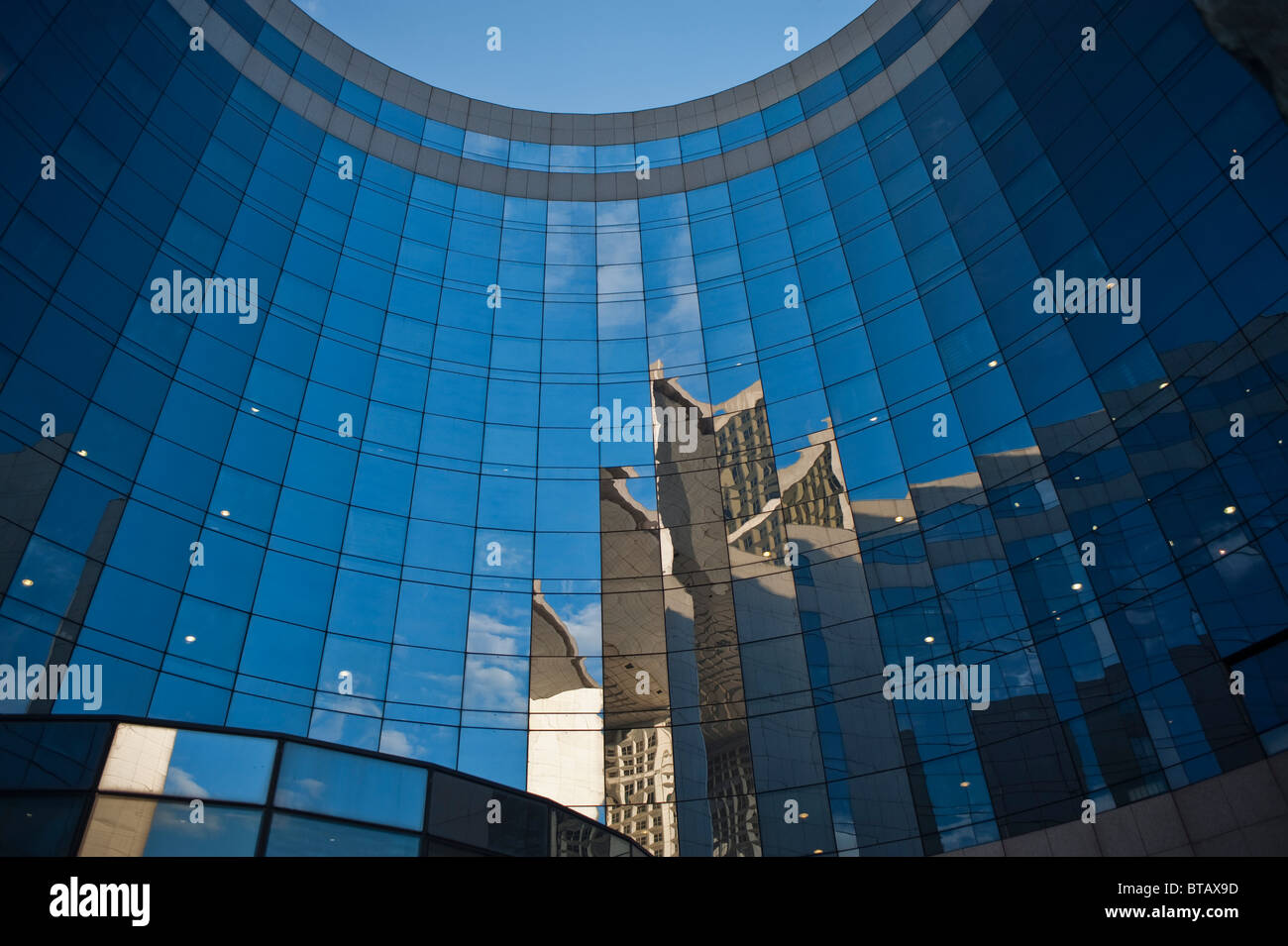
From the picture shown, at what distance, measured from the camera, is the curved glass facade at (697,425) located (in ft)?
81.4

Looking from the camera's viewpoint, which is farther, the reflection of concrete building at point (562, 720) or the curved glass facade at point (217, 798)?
the reflection of concrete building at point (562, 720)

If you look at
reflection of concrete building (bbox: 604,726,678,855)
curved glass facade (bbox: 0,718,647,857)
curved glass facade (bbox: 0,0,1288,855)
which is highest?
curved glass facade (bbox: 0,0,1288,855)

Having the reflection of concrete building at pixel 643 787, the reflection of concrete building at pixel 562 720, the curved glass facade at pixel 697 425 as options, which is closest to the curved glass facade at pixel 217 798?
the curved glass facade at pixel 697 425

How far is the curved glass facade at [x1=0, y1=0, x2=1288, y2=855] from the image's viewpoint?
2482 centimetres

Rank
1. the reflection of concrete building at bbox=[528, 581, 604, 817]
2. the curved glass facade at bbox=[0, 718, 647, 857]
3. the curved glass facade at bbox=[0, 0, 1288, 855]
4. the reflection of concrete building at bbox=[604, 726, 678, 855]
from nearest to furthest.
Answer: the curved glass facade at bbox=[0, 718, 647, 857]
the curved glass facade at bbox=[0, 0, 1288, 855]
the reflection of concrete building at bbox=[604, 726, 678, 855]
the reflection of concrete building at bbox=[528, 581, 604, 817]

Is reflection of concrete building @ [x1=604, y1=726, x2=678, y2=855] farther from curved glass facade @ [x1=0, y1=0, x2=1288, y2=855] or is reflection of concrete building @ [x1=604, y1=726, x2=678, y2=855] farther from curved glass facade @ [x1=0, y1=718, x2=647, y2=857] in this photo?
curved glass facade @ [x1=0, y1=718, x2=647, y2=857]

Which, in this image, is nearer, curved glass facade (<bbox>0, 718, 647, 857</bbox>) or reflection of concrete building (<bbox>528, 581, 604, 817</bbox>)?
curved glass facade (<bbox>0, 718, 647, 857</bbox>)

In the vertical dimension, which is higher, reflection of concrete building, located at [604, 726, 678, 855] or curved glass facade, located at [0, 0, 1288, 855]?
curved glass facade, located at [0, 0, 1288, 855]

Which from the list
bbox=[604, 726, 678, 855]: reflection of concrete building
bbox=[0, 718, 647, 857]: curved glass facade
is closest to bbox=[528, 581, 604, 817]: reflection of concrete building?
bbox=[604, 726, 678, 855]: reflection of concrete building

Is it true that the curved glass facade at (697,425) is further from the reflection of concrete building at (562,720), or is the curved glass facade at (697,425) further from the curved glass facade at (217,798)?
the curved glass facade at (217,798)
